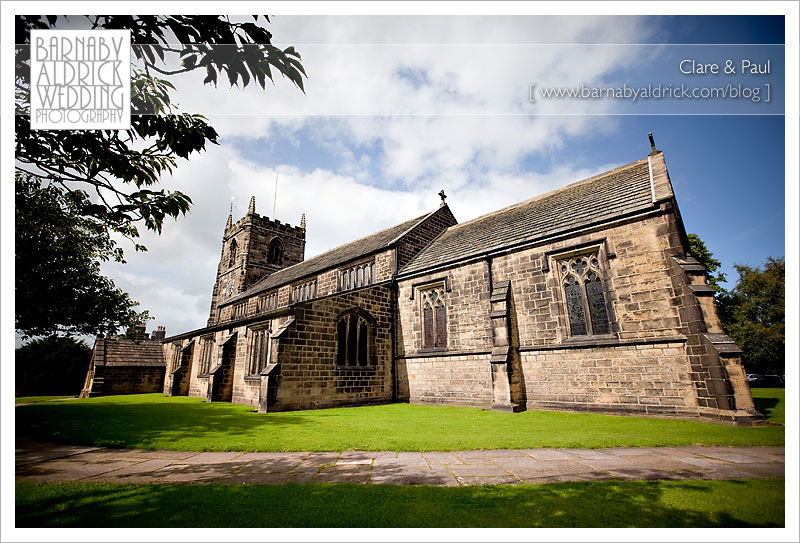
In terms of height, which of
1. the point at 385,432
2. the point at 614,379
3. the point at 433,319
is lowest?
the point at 385,432

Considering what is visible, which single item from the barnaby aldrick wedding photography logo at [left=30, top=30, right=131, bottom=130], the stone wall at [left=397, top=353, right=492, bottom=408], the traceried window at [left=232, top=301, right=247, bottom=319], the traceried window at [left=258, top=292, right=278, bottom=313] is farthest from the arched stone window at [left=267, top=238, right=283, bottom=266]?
the barnaby aldrick wedding photography logo at [left=30, top=30, right=131, bottom=130]

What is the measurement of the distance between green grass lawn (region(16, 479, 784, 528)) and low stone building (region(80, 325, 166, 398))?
24554mm

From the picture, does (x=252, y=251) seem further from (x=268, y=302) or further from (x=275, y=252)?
(x=268, y=302)

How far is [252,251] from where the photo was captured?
33.4 metres

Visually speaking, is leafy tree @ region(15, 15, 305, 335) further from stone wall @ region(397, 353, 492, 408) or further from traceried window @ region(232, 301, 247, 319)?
traceried window @ region(232, 301, 247, 319)

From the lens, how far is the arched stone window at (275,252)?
1382 inches

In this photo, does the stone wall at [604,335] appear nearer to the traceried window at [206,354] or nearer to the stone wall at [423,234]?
the stone wall at [423,234]

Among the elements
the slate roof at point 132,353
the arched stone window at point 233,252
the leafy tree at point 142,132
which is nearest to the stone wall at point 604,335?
the leafy tree at point 142,132

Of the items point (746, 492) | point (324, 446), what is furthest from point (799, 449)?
point (324, 446)

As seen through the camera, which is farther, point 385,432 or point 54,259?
point 385,432

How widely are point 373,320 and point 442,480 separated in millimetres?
11024

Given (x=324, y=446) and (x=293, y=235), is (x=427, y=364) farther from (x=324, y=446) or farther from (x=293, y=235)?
(x=293, y=235)

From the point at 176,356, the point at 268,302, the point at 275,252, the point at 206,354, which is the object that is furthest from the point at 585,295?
the point at 275,252

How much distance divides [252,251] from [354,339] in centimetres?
2408
